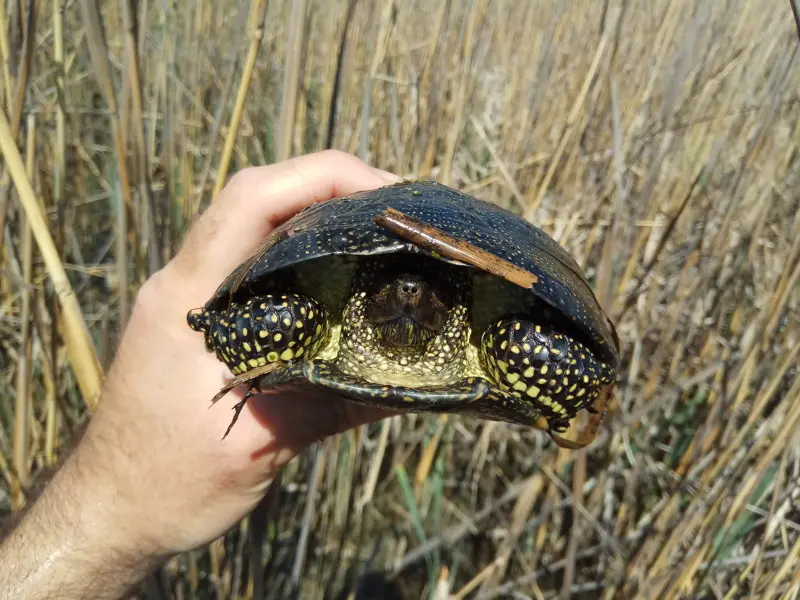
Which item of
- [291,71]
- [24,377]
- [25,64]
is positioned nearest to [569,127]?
[291,71]

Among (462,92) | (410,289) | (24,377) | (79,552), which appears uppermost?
(462,92)

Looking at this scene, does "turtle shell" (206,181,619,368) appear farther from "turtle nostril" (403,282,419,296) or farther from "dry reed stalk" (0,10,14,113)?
"dry reed stalk" (0,10,14,113)

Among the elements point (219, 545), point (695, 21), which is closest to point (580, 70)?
point (695, 21)

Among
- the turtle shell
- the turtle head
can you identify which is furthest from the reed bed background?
the turtle head

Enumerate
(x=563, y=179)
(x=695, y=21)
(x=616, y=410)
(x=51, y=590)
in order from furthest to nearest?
(x=563, y=179)
(x=616, y=410)
(x=695, y=21)
(x=51, y=590)

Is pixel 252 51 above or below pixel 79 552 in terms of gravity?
above

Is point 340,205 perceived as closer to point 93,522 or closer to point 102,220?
point 93,522

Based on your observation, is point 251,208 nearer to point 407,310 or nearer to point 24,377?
point 407,310
